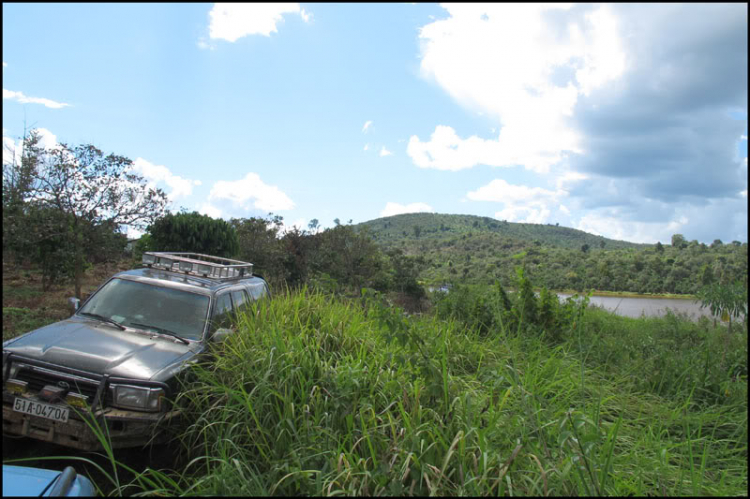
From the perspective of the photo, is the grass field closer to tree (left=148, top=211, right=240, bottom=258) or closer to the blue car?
the blue car

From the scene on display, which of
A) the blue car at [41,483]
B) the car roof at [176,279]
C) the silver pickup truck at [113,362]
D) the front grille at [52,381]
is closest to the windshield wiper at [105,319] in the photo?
the silver pickup truck at [113,362]

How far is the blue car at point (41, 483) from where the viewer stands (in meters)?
1.90

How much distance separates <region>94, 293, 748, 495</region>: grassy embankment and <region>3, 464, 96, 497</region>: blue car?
1.60 feet

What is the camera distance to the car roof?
4910 millimetres

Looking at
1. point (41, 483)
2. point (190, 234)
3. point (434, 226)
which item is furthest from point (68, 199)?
point (434, 226)

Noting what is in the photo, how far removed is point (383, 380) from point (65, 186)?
352 inches

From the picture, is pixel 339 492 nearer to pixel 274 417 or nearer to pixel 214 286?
pixel 274 417

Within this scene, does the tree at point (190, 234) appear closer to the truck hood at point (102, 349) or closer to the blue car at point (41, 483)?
the truck hood at point (102, 349)

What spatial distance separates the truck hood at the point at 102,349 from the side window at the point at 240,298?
1.14 metres

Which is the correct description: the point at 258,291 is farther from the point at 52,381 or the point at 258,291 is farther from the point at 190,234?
the point at 190,234

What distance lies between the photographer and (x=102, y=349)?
3713 mm

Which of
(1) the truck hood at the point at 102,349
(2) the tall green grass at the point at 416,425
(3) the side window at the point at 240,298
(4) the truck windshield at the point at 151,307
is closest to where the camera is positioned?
(2) the tall green grass at the point at 416,425

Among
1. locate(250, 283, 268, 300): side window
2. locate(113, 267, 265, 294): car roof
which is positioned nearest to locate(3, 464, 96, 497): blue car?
locate(113, 267, 265, 294): car roof

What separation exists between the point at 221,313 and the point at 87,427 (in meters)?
1.85
